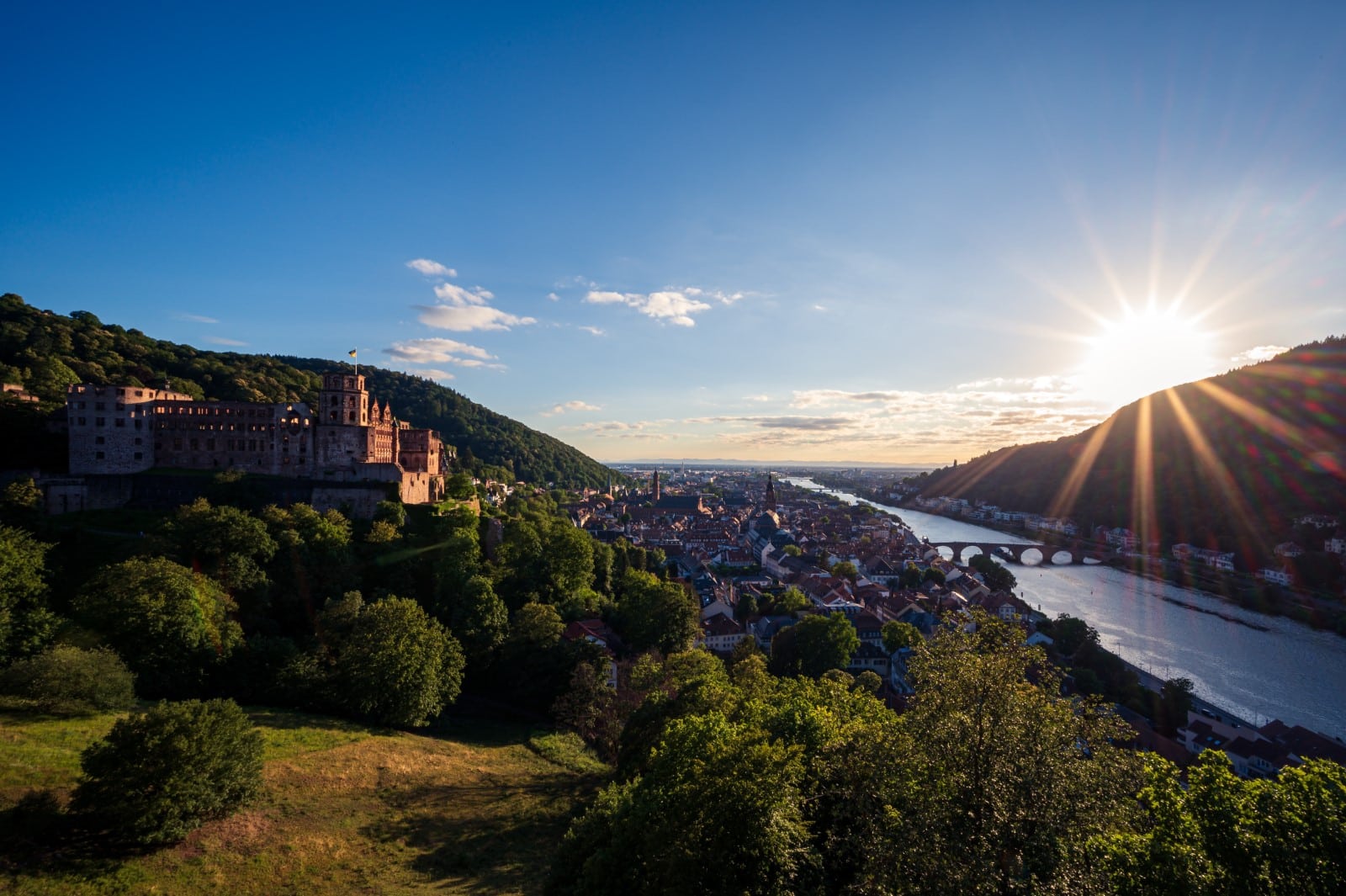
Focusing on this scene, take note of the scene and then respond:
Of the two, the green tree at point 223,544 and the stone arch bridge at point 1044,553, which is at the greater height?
the green tree at point 223,544

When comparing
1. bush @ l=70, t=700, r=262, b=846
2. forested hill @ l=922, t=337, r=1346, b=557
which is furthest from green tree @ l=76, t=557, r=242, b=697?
forested hill @ l=922, t=337, r=1346, b=557

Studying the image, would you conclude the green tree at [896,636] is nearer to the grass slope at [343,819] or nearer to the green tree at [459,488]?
the grass slope at [343,819]

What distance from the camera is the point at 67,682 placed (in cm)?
2017

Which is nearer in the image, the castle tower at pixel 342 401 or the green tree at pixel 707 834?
the green tree at pixel 707 834

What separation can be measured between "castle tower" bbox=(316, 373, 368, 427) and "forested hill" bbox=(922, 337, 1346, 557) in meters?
121

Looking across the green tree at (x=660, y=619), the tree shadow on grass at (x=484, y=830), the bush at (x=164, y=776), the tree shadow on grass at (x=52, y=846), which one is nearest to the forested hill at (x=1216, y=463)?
the green tree at (x=660, y=619)

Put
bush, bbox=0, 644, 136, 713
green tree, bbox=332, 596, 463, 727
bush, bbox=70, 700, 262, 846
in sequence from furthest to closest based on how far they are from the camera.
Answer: green tree, bbox=332, 596, 463, 727
bush, bbox=0, 644, 136, 713
bush, bbox=70, 700, 262, 846

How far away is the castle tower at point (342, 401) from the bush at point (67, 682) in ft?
84.8

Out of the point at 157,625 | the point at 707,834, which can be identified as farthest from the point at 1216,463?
the point at 157,625

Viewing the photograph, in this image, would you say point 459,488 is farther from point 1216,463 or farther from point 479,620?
point 1216,463

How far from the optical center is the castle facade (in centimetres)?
3897

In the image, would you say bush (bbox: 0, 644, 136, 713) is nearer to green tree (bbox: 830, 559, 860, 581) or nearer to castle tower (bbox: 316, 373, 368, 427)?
castle tower (bbox: 316, 373, 368, 427)

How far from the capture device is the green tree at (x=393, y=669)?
2738 cm

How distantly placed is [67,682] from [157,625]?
4.74 meters
